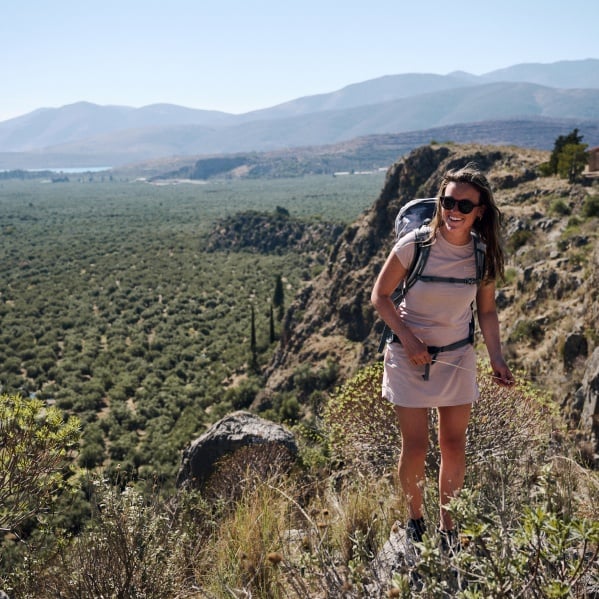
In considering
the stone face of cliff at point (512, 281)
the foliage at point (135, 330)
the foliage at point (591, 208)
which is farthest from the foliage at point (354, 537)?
the foliage at point (591, 208)

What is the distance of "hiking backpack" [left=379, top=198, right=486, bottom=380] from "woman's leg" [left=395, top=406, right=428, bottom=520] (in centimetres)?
25

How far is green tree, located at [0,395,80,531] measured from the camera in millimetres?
3547

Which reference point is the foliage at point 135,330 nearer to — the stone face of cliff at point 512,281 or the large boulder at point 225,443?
the large boulder at point 225,443

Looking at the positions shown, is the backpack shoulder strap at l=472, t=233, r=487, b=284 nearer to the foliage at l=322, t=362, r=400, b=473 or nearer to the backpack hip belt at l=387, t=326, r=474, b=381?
the backpack hip belt at l=387, t=326, r=474, b=381

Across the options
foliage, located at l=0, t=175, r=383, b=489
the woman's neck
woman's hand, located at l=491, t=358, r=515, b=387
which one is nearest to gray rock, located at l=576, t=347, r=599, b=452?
woman's hand, located at l=491, t=358, r=515, b=387

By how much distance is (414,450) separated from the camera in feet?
9.81

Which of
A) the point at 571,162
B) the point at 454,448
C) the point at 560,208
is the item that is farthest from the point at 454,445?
the point at 571,162

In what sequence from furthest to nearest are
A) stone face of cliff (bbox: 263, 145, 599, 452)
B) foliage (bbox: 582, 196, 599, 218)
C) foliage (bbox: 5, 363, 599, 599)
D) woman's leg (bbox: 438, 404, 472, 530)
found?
foliage (bbox: 582, 196, 599, 218), stone face of cliff (bbox: 263, 145, 599, 452), woman's leg (bbox: 438, 404, 472, 530), foliage (bbox: 5, 363, 599, 599)

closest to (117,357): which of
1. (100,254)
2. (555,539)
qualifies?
(555,539)

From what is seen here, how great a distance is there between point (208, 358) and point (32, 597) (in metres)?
30.4

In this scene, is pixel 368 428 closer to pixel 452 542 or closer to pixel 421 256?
pixel 452 542

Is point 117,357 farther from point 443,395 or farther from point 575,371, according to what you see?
point 443,395

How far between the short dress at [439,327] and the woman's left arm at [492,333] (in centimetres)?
18

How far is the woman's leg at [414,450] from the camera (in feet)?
9.70
